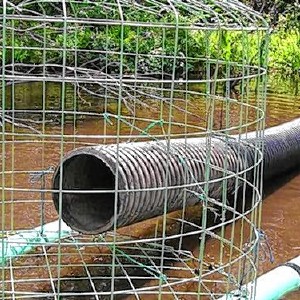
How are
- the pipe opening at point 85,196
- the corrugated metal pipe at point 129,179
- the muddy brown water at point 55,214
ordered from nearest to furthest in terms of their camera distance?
the corrugated metal pipe at point 129,179
the pipe opening at point 85,196
the muddy brown water at point 55,214

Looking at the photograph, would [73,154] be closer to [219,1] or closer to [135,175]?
[135,175]

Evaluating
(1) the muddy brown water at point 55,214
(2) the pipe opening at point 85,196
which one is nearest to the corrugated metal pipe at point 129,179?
(2) the pipe opening at point 85,196

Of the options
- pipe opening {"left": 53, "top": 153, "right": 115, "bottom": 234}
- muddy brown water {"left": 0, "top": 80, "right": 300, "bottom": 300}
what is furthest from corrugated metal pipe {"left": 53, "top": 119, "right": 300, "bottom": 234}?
muddy brown water {"left": 0, "top": 80, "right": 300, "bottom": 300}

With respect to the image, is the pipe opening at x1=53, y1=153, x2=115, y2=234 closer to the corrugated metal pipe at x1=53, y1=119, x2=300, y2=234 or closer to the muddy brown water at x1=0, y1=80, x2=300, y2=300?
the corrugated metal pipe at x1=53, y1=119, x2=300, y2=234

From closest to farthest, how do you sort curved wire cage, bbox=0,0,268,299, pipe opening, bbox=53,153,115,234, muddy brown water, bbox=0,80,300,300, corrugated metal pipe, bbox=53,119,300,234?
1. curved wire cage, bbox=0,0,268,299
2. corrugated metal pipe, bbox=53,119,300,234
3. pipe opening, bbox=53,153,115,234
4. muddy brown water, bbox=0,80,300,300

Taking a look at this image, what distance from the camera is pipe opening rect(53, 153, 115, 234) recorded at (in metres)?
4.43

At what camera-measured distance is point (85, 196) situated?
15.1 ft

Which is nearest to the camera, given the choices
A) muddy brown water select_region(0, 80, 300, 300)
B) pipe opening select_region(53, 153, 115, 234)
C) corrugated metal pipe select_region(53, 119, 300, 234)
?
corrugated metal pipe select_region(53, 119, 300, 234)

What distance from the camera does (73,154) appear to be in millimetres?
4402

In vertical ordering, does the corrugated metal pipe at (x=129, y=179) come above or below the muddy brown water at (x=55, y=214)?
above

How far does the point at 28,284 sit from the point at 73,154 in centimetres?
82

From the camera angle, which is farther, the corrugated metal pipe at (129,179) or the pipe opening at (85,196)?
the pipe opening at (85,196)

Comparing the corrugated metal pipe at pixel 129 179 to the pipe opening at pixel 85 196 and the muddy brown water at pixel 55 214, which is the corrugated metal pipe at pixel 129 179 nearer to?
the pipe opening at pixel 85 196

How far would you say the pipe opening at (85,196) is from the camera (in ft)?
14.5
